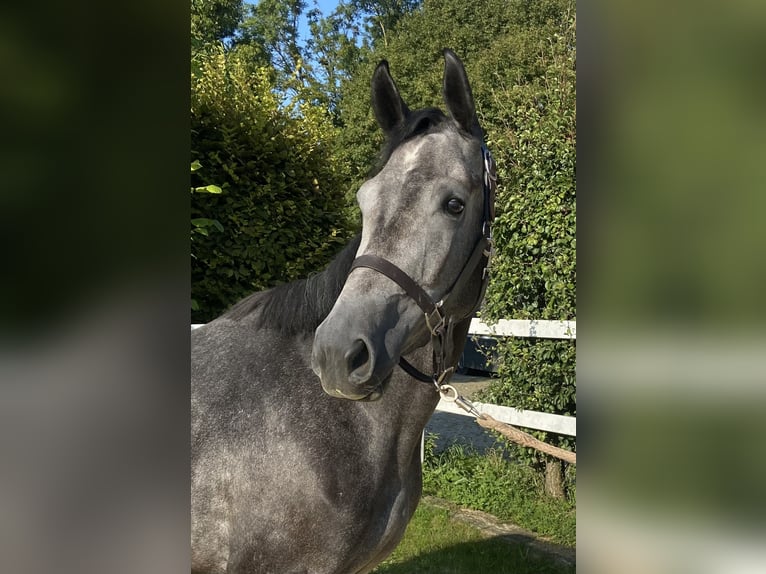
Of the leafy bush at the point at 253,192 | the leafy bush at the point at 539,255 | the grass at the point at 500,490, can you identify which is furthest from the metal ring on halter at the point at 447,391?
the leafy bush at the point at 253,192

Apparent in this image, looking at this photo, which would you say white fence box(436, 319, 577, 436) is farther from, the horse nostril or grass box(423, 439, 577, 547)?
the horse nostril

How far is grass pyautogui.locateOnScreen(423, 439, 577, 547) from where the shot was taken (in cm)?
437

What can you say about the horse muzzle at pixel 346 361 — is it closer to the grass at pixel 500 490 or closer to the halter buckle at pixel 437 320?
the halter buckle at pixel 437 320

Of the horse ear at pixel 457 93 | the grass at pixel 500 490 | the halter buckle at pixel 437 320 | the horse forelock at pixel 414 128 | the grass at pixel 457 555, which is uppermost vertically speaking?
the horse ear at pixel 457 93

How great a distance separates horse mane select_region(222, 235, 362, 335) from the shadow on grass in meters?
2.56

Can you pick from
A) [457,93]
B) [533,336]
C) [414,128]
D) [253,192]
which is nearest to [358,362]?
[414,128]

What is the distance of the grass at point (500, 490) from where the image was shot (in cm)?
437

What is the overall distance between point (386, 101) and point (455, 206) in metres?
0.57

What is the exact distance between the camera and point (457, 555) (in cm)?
402

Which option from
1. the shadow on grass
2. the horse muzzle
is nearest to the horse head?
the horse muzzle

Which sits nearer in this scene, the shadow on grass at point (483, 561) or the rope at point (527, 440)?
the rope at point (527, 440)

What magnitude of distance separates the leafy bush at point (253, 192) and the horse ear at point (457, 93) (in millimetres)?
→ 3243
